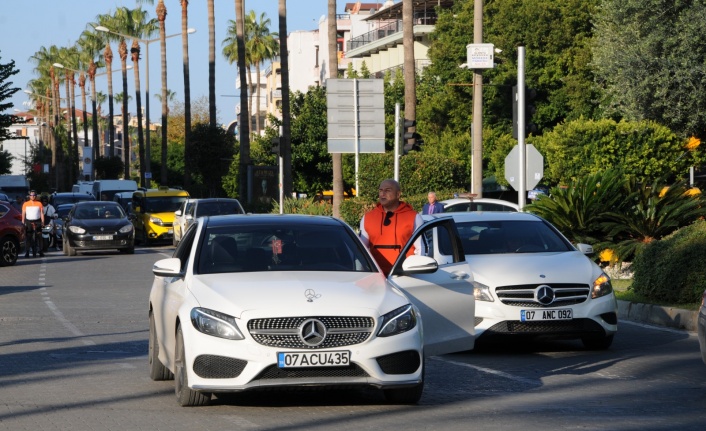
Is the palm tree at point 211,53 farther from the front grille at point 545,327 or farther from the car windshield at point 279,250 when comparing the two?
the car windshield at point 279,250

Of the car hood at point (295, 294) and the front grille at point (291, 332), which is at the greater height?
the car hood at point (295, 294)

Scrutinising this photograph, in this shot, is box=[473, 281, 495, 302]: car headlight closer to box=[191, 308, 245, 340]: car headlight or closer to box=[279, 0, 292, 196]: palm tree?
box=[191, 308, 245, 340]: car headlight

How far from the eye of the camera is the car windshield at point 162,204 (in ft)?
164

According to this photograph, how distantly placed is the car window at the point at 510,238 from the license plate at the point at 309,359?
236 inches

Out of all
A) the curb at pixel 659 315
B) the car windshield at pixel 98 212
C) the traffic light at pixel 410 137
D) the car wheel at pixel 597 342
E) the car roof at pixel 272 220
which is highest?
the traffic light at pixel 410 137

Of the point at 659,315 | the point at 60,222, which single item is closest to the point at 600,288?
the point at 659,315

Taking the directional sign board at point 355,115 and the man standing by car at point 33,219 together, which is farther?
the man standing by car at point 33,219

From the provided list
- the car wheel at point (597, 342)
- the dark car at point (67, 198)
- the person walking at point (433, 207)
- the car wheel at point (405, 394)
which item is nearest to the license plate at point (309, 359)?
the car wheel at point (405, 394)

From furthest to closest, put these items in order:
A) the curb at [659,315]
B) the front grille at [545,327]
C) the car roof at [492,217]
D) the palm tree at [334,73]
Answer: the palm tree at [334,73], the curb at [659,315], the car roof at [492,217], the front grille at [545,327]

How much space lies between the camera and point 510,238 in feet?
51.1

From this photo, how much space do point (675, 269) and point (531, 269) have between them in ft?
14.1

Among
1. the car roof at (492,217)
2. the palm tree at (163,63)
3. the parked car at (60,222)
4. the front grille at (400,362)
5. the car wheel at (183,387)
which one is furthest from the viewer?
the palm tree at (163,63)

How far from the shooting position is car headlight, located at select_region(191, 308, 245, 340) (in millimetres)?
9516

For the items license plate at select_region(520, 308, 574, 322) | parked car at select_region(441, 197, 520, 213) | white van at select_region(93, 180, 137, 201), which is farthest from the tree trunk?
license plate at select_region(520, 308, 574, 322)
